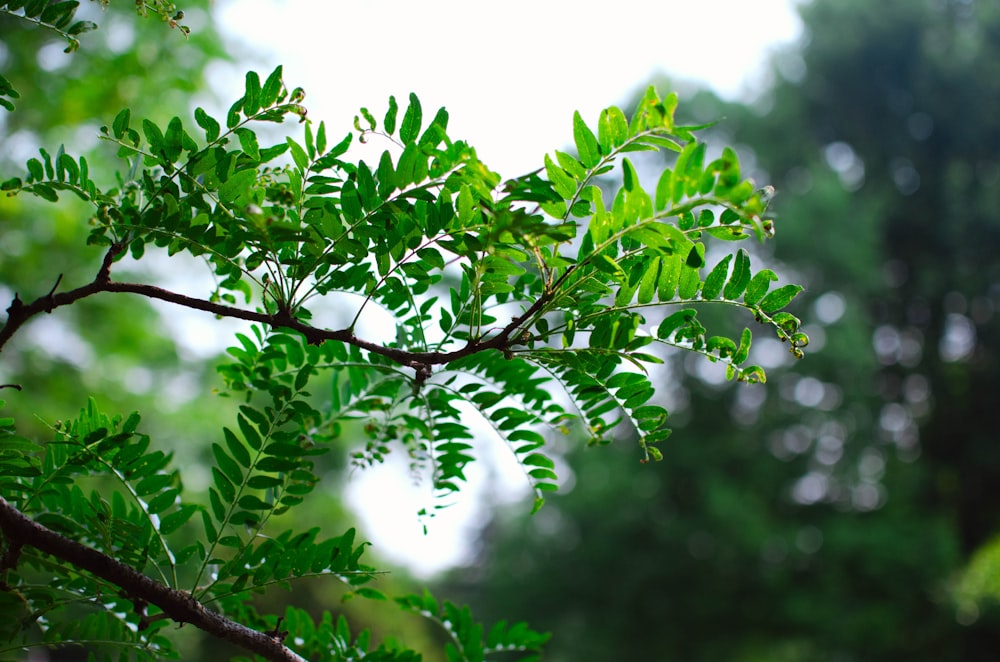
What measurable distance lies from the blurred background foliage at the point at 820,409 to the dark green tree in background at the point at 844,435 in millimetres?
25

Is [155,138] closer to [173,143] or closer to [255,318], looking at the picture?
[173,143]

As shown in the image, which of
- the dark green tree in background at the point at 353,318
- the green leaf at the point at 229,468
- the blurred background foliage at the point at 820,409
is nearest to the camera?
the dark green tree in background at the point at 353,318

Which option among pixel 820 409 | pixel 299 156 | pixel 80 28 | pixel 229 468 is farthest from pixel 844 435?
pixel 80 28

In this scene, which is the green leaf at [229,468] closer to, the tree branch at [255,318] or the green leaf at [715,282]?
the tree branch at [255,318]

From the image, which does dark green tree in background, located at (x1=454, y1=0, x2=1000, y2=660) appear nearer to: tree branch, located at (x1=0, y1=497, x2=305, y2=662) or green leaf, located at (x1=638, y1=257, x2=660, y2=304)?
green leaf, located at (x1=638, y1=257, x2=660, y2=304)

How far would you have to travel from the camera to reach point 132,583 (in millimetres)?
651

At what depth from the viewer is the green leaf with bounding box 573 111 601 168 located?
62cm

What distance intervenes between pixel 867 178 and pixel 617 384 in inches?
416

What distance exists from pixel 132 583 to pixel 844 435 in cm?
821

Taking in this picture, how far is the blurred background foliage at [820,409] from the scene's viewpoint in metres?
6.04

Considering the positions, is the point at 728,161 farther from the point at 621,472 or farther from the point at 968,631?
the point at 968,631

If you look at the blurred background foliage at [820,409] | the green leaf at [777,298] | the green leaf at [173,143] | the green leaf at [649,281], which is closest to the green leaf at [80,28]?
the green leaf at [173,143]

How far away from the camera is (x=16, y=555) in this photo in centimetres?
68

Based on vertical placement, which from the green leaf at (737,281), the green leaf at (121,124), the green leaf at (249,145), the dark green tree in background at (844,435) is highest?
the dark green tree in background at (844,435)
